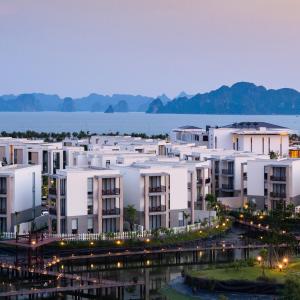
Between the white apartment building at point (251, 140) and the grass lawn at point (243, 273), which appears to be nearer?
the grass lawn at point (243, 273)

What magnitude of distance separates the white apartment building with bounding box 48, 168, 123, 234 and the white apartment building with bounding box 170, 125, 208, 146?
110ft

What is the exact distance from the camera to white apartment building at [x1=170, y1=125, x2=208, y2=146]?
74375mm

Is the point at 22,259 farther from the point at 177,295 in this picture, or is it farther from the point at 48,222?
the point at 177,295

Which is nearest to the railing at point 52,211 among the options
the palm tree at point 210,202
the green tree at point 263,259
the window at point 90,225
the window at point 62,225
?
the window at point 62,225

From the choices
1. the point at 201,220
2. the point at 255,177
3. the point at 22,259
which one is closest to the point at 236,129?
the point at 255,177

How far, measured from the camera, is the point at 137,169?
41500 mm

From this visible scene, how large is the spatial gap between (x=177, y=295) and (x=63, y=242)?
9.06m

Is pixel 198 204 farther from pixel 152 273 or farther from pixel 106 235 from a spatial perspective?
pixel 152 273

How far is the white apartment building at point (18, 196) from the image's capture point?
132ft

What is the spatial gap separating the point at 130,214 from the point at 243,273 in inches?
395

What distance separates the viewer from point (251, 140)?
68.8 meters

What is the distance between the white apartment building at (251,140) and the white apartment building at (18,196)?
2823cm

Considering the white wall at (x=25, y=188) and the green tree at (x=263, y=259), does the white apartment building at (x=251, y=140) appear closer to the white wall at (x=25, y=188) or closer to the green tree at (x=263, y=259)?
the white wall at (x=25, y=188)

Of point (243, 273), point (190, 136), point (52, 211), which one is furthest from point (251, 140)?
point (243, 273)
